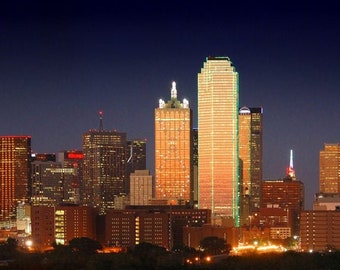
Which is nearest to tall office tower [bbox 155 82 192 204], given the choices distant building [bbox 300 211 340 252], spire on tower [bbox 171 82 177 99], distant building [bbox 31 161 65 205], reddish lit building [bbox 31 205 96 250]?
spire on tower [bbox 171 82 177 99]

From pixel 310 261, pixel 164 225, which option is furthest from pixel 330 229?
pixel 310 261

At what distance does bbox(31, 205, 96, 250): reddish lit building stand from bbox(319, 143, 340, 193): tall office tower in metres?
43.6

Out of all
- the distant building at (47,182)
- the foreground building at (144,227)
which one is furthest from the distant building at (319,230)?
the distant building at (47,182)

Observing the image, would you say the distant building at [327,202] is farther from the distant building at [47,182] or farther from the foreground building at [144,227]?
the distant building at [47,182]

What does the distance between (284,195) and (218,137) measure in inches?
424

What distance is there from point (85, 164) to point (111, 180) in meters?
4.40

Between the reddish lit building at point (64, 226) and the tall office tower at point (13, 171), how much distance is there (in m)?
28.7

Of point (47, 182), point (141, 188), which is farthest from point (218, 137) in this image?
point (47, 182)

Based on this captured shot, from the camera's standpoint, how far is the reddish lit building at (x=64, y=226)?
123062 mm

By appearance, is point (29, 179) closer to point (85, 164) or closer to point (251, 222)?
point (85, 164)

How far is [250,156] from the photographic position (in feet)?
527

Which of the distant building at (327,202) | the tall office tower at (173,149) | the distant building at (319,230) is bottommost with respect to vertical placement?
the distant building at (319,230)

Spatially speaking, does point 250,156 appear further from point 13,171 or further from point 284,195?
point 13,171

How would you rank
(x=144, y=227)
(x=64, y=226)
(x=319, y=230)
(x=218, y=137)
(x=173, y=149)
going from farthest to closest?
(x=173, y=149), (x=218, y=137), (x=319, y=230), (x=64, y=226), (x=144, y=227)
